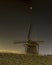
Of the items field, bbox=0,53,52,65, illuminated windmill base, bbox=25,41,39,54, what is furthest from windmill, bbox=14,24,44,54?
field, bbox=0,53,52,65

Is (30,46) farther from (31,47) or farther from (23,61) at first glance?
(23,61)

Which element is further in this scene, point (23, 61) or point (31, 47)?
point (31, 47)

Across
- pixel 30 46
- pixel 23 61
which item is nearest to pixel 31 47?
pixel 30 46

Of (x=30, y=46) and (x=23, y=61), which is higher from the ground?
(x=30, y=46)

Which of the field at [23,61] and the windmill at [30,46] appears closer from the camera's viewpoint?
the field at [23,61]

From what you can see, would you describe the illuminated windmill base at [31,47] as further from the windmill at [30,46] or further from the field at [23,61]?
the field at [23,61]

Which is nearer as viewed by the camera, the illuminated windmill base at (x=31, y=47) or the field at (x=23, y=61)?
the field at (x=23, y=61)

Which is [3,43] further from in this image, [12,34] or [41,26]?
[41,26]

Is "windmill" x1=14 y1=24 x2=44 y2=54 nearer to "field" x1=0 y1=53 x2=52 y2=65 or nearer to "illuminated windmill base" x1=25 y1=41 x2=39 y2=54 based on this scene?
"illuminated windmill base" x1=25 y1=41 x2=39 y2=54

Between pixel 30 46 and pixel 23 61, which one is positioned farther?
pixel 30 46

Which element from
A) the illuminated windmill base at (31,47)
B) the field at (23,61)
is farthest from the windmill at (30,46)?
the field at (23,61)

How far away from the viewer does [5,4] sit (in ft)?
21.1

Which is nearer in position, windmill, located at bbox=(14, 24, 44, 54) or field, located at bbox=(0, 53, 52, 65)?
field, located at bbox=(0, 53, 52, 65)

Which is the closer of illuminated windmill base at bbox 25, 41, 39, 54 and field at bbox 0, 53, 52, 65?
field at bbox 0, 53, 52, 65
